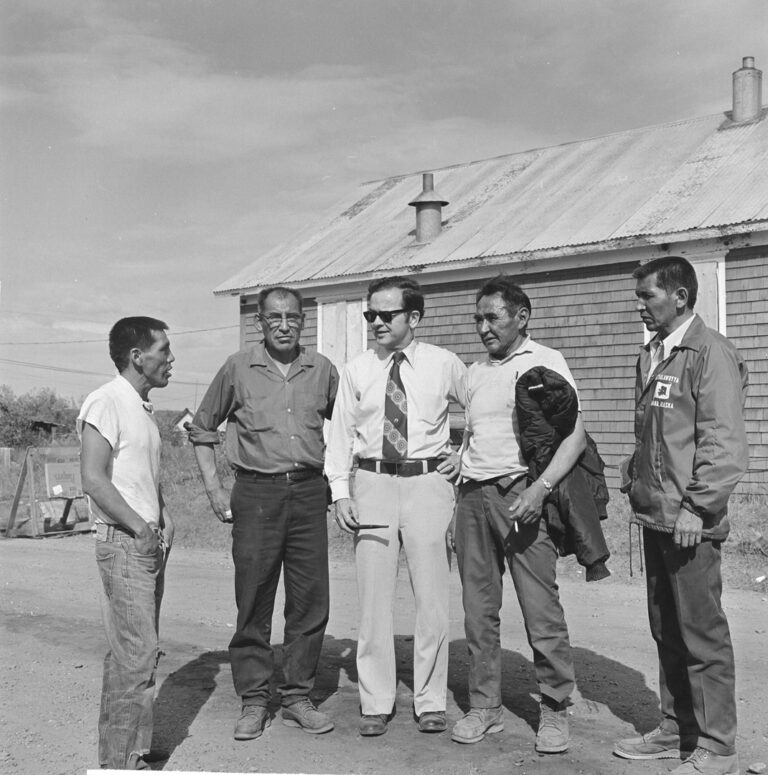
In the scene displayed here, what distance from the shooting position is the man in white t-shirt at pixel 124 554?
158 inches

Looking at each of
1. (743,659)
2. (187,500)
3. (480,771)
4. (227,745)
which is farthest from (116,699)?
(187,500)

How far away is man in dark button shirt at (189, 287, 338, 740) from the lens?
4922mm

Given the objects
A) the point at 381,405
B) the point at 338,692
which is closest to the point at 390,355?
the point at 381,405

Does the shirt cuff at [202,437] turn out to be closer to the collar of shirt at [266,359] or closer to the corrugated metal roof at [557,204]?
the collar of shirt at [266,359]

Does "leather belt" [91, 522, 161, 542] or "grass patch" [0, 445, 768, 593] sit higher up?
"leather belt" [91, 522, 161, 542]

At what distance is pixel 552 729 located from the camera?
14.4 feet

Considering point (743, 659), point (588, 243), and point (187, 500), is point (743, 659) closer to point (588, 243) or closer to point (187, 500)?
point (588, 243)

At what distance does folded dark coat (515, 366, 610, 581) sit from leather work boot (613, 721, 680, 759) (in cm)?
73

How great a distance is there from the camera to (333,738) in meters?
4.66

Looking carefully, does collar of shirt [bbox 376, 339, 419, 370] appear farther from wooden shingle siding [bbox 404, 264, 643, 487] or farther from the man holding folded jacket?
wooden shingle siding [bbox 404, 264, 643, 487]

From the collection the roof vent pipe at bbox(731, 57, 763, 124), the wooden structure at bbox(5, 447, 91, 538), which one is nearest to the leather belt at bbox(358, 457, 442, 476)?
the wooden structure at bbox(5, 447, 91, 538)

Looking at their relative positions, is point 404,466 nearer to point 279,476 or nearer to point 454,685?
point 279,476

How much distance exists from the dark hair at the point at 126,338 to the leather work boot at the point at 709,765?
2833mm

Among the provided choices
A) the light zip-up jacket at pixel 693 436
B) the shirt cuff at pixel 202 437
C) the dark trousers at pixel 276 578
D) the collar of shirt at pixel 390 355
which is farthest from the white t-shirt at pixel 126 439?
the light zip-up jacket at pixel 693 436
